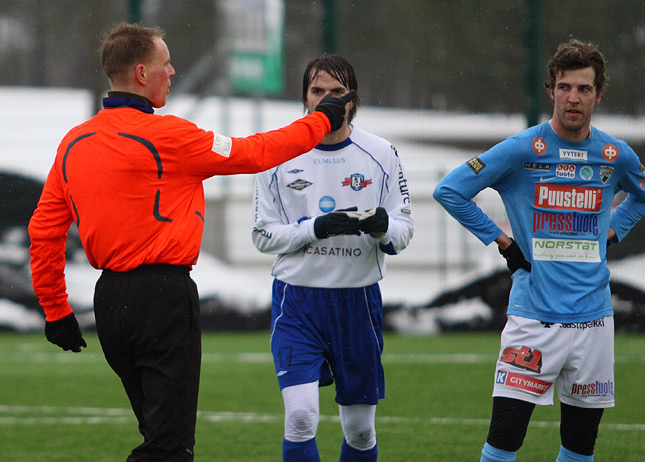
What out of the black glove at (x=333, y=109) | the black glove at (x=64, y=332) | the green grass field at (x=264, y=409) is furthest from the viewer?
the green grass field at (x=264, y=409)

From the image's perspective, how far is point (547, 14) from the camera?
9.83m

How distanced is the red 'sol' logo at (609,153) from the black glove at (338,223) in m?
1.17

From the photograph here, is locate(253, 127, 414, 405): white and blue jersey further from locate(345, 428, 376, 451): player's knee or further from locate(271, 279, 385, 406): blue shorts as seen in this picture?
locate(345, 428, 376, 451): player's knee

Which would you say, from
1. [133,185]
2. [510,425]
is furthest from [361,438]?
[133,185]

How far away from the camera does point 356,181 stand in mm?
4105

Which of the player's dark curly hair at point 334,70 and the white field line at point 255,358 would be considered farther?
the white field line at point 255,358

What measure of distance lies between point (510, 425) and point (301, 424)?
2.95ft

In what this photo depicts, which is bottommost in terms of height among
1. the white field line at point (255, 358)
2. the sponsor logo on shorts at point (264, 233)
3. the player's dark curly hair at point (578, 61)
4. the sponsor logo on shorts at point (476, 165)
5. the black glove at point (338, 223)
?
the white field line at point (255, 358)

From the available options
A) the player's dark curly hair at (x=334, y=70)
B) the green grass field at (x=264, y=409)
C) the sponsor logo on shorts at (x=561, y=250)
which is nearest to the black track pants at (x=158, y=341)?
the player's dark curly hair at (x=334, y=70)

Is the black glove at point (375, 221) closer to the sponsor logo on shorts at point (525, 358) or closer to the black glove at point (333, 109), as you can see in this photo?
the black glove at point (333, 109)

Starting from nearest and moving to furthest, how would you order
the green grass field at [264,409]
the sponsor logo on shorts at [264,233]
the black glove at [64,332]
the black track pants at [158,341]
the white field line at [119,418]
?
1. the black track pants at [158,341]
2. the black glove at [64,332]
3. the sponsor logo on shorts at [264,233]
4. the green grass field at [264,409]
5. the white field line at [119,418]

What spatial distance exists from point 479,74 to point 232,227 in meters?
3.48

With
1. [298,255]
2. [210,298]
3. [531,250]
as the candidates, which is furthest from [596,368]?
[210,298]

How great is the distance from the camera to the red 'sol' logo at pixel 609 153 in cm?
400
